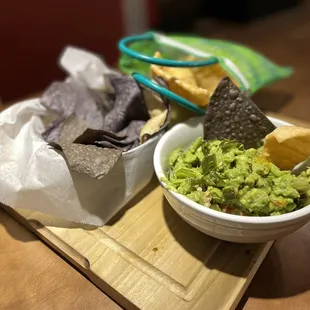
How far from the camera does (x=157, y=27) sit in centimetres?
213

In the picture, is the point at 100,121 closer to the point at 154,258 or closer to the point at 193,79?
the point at 193,79

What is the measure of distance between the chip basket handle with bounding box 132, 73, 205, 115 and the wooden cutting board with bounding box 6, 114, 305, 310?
22 centimetres

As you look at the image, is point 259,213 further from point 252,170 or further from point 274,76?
point 274,76

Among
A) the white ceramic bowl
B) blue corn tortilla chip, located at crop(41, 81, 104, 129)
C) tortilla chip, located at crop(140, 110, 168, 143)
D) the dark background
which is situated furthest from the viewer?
the dark background

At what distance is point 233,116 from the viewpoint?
0.77 meters

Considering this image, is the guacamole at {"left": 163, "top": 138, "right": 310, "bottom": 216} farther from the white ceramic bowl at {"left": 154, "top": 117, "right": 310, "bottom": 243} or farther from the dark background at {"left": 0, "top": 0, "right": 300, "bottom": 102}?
the dark background at {"left": 0, "top": 0, "right": 300, "bottom": 102}

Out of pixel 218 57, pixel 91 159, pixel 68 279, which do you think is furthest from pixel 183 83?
pixel 68 279

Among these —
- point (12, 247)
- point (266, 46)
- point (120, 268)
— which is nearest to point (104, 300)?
point (120, 268)

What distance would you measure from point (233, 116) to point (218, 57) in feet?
0.84

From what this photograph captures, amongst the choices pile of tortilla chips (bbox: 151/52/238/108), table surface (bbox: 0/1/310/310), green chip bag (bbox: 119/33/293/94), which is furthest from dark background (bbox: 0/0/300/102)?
table surface (bbox: 0/1/310/310)

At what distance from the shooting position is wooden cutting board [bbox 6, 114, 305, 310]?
0.60 meters

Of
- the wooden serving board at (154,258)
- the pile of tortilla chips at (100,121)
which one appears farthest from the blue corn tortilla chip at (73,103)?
the wooden serving board at (154,258)

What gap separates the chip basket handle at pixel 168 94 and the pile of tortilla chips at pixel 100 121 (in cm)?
3

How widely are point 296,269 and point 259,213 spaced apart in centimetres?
17
